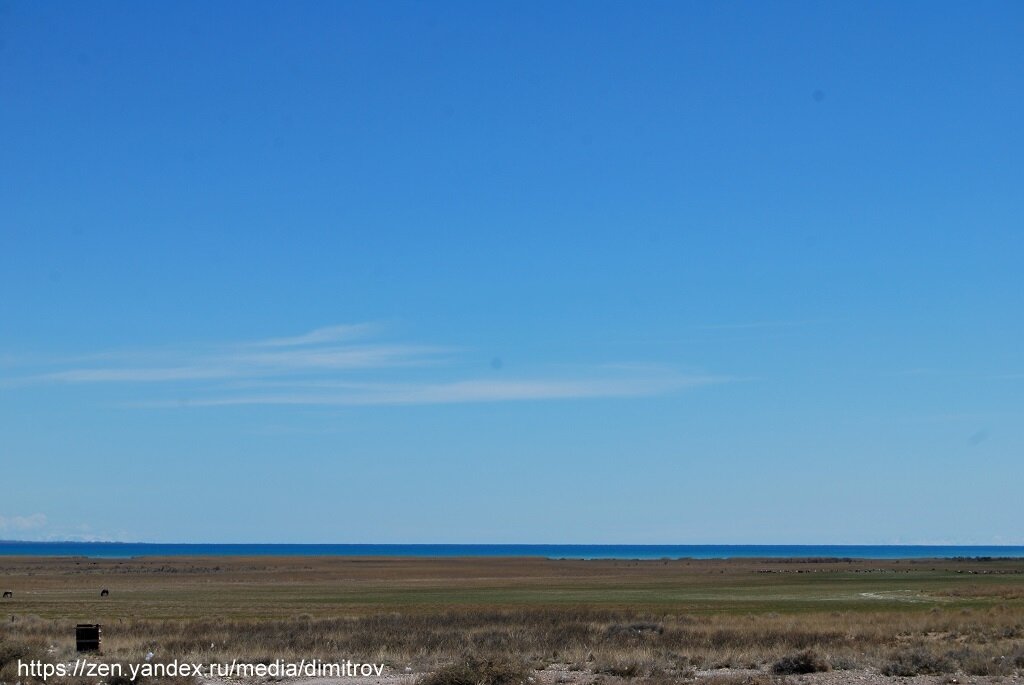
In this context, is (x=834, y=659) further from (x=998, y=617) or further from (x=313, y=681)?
(x=998, y=617)

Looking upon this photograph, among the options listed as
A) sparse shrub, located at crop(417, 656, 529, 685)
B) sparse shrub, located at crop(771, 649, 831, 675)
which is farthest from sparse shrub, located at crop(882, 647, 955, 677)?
sparse shrub, located at crop(417, 656, 529, 685)

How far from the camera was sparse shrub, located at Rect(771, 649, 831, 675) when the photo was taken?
2472 cm

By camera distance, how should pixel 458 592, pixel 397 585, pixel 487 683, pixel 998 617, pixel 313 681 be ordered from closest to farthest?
pixel 487 683 < pixel 313 681 < pixel 998 617 < pixel 458 592 < pixel 397 585

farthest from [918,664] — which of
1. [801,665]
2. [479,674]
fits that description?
[479,674]

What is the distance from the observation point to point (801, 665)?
24.9 meters

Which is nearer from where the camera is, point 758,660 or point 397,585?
point 758,660

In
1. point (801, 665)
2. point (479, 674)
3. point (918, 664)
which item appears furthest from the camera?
point (801, 665)

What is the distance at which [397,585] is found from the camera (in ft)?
282

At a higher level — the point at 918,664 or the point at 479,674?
the point at 479,674

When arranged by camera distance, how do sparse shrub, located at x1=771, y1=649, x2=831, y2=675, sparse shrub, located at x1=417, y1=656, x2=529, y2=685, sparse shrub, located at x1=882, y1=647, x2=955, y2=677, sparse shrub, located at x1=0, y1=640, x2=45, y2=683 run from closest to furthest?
sparse shrub, located at x1=417, y1=656, x2=529, y2=685 < sparse shrub, located at x1=0, y1=640, x2=45, y2=683 < sparse shrub, located at x1=882, y1=647, x2=955, y2=677 < sparse shrub, located at x1=771, y1=649, x2=831, y2=675

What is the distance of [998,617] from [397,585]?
179ft

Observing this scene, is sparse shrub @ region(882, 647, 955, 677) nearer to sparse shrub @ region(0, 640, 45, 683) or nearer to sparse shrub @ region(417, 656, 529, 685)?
sparse shrub @ region(417, 656, 529, 685)

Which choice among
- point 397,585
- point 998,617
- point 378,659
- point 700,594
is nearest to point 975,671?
point 378,659

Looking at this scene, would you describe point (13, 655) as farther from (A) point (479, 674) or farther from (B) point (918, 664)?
(B) point (918, 664)
